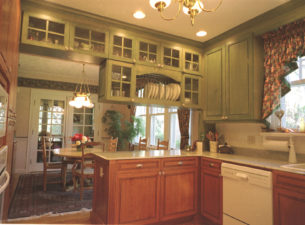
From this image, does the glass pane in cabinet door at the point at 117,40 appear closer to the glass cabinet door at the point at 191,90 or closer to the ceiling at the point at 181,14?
the ceiling at the point at 181,14

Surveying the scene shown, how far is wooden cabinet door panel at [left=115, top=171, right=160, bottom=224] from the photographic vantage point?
2518mm

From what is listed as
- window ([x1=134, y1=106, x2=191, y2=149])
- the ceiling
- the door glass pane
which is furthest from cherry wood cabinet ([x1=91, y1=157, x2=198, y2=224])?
the door glass pane

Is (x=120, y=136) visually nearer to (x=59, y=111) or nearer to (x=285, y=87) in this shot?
(x=59, y=111)

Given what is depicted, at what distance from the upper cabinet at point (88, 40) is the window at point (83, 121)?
13.3 ft

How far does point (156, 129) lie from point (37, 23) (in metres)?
3.98

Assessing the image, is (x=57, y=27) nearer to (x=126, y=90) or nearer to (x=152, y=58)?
(x=126, y=90)

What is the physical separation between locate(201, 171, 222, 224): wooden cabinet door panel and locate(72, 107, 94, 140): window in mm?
4553

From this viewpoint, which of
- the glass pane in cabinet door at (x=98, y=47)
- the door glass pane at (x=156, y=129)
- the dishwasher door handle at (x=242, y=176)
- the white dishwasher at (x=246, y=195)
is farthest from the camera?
the door glass pane at (x=156, y=129)

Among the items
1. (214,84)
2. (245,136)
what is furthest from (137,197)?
(214,84)

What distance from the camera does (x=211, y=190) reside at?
2863mm

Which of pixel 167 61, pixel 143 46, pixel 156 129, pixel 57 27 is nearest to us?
pixel 57 27

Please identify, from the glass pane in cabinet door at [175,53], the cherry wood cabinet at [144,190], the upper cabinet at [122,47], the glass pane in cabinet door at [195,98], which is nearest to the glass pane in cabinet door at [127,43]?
the upper cabinet at [122,47]

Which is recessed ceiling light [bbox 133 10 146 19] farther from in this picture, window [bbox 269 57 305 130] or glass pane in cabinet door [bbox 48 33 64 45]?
window [bbox 269 57 305 130]

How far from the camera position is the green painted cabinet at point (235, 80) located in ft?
9.59
